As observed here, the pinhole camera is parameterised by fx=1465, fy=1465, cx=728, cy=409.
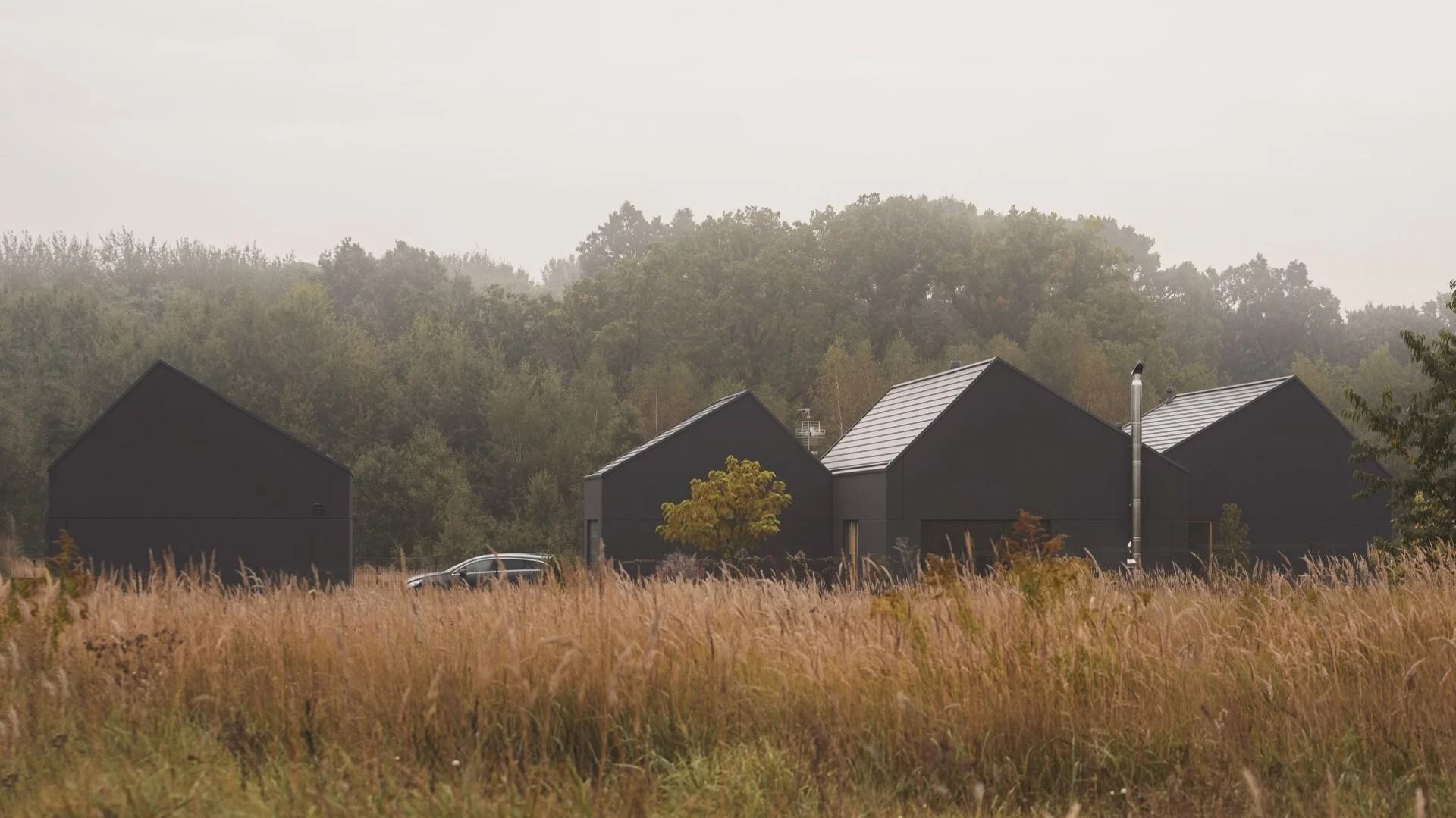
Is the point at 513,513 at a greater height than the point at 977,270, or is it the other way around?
the point at 977,270

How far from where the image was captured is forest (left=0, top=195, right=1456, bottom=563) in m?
55.3

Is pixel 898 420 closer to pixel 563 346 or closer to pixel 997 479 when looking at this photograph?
pixel 997 479

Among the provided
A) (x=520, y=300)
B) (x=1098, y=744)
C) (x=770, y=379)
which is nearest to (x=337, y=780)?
(x=1098, y=744)

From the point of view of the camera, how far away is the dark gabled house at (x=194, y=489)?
31750 mm

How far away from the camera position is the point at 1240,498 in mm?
37062

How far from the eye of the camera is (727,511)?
3195cm

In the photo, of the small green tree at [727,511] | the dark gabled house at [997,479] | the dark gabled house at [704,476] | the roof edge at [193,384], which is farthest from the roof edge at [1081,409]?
the roof edge at [193,384]

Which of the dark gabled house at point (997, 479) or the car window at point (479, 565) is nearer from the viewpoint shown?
the dark gabled house at point (997, 479)

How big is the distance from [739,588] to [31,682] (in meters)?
4.39

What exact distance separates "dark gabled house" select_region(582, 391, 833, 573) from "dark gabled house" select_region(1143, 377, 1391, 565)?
9368 millimetres

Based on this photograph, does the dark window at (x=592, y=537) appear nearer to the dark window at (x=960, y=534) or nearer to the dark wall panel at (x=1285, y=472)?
the dark window at (x=960, y=534)

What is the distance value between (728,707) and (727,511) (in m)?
24.4

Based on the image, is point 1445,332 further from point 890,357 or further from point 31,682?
point 890,357

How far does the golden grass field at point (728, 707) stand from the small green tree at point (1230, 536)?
92.0ft
